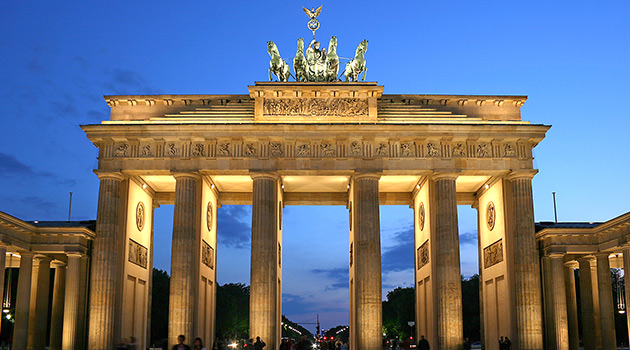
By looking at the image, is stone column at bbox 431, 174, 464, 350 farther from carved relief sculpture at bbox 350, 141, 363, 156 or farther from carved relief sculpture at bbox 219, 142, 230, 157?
carved relief sculpture at bbox 219, 142, 230, 157

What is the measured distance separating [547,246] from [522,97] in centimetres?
1019

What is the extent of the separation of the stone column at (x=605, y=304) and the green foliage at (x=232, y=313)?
58.2 meters

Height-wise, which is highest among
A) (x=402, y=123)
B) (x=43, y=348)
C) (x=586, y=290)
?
(x=402, y=123)

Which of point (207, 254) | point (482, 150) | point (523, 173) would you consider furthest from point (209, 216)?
point (523, 173)

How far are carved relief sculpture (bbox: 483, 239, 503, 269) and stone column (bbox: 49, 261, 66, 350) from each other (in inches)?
1171

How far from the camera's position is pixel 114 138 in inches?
1646

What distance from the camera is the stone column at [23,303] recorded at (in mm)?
41031

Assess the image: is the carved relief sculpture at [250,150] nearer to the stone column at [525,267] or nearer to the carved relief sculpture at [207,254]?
the carved relief sculpture at [207,254]

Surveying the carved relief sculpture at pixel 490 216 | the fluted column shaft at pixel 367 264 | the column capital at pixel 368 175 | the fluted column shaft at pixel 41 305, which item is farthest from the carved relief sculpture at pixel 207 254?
the carved relief sculpture at pixel 490 216

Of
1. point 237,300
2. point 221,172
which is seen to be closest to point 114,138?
point 221,172

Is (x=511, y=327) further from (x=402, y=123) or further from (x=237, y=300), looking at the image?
(x=237, y=300)

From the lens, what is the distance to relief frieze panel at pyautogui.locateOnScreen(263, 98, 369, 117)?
42.8 m

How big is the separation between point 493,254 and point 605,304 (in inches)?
298

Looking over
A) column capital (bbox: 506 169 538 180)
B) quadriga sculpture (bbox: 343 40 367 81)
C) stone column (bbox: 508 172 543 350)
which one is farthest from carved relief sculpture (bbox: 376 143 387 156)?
stone column (bbox: 508 172 543 350)
